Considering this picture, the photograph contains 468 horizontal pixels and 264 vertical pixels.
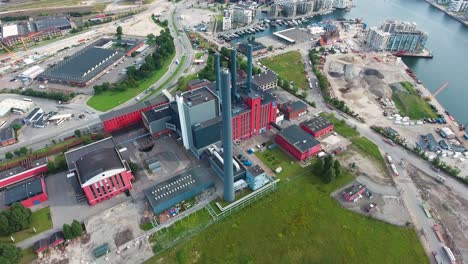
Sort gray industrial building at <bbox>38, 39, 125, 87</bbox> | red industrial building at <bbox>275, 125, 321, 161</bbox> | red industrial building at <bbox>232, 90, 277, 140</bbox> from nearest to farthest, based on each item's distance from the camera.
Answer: red industrial building at <bbox>275, 125, 321, 161</bbox> → red industrial building at <bbox>232, 90, 277, 140</bbox> → gray industrial building at <bbox>38, 39, 125, 87</bbox>

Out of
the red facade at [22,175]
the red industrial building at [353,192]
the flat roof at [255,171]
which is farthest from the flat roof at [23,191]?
the red industrial building at [353,192]

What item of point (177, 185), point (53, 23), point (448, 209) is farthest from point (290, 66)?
point (53, 23)

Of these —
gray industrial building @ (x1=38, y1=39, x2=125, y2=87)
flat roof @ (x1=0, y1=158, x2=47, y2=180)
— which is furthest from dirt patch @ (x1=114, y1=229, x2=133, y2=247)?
gray industrial building @ (x1=38, y1=39, x2=125, y2=87)

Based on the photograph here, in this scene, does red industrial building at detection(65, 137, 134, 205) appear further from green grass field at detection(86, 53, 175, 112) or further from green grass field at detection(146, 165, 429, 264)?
green grass field at detection(86, 53, 175, 112)

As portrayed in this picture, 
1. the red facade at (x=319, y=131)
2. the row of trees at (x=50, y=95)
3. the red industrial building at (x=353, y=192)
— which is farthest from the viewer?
the row of trees at (x=50, y=95)

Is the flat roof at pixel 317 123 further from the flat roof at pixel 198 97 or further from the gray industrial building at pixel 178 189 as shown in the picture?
the gray industrial building at pixel 178 189

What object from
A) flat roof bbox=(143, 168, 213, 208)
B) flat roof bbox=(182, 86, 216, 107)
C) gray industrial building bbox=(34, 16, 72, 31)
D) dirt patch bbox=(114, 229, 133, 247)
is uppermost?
flat roof bbox=(182, 86, 216, 107)
